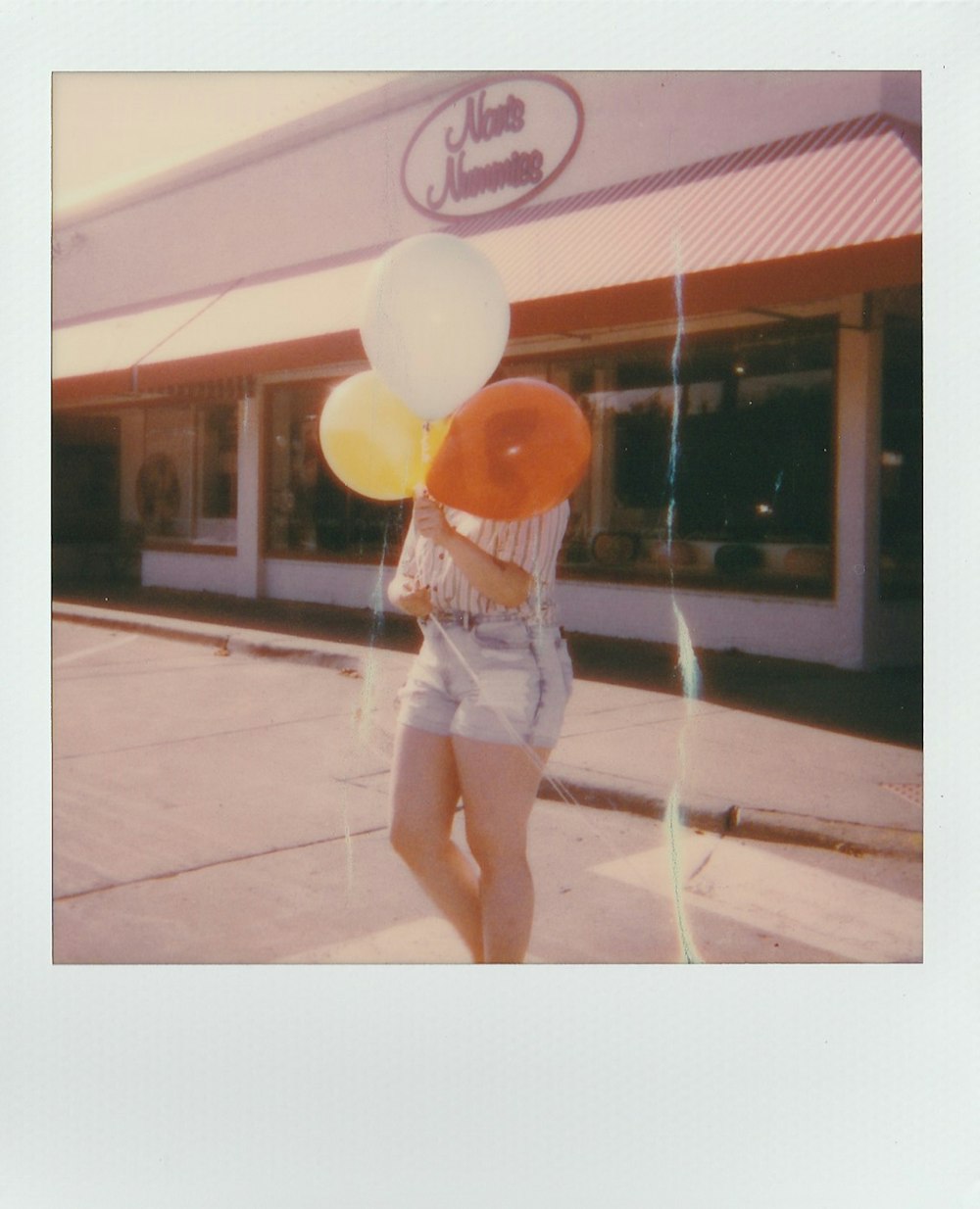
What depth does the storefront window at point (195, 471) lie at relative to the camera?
1123cm

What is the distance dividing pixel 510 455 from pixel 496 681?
56 cm

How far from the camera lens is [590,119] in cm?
775

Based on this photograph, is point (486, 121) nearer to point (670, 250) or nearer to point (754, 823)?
point (670, 250)

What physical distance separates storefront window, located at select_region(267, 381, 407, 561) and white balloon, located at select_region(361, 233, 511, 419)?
781 centimetres

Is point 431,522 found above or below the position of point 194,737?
above

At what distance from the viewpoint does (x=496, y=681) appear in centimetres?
250

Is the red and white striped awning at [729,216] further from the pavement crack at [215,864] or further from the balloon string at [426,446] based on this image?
the pavement crack at [215,864]

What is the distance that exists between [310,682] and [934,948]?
16.7ft

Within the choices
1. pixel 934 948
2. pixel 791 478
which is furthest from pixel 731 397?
pixel 934 948

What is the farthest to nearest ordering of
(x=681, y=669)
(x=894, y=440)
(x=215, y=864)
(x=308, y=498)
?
(x=308, y=498)
(x=681, y=669)
(x=894, y=440)
(x=215, y=864)

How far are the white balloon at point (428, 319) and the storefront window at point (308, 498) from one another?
7805mm

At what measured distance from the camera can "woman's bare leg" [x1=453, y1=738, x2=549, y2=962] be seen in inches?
99.0

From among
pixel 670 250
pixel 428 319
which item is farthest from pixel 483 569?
pixel 670 250

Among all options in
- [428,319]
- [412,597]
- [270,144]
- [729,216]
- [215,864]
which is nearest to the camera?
[412,597]
